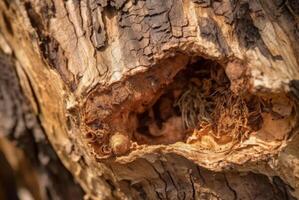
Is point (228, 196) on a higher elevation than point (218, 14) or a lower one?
lower

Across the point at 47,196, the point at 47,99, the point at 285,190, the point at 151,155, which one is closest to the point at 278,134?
the point at 285,190

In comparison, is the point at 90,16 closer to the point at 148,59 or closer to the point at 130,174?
the point at 148,59

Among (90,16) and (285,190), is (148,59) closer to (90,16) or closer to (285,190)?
(90,16)

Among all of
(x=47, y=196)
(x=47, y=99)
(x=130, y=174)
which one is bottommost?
(x=47, y=196)

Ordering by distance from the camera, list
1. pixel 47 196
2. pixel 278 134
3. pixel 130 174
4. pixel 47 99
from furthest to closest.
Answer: pixel 47 196 → pixel 47 99 → pixel 130 174 → pixel 278 134

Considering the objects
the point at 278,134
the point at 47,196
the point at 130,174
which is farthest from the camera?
the point at 47,196

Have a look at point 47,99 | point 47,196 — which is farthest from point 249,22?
point 47,196

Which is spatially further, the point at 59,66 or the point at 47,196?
the point at 47,196
